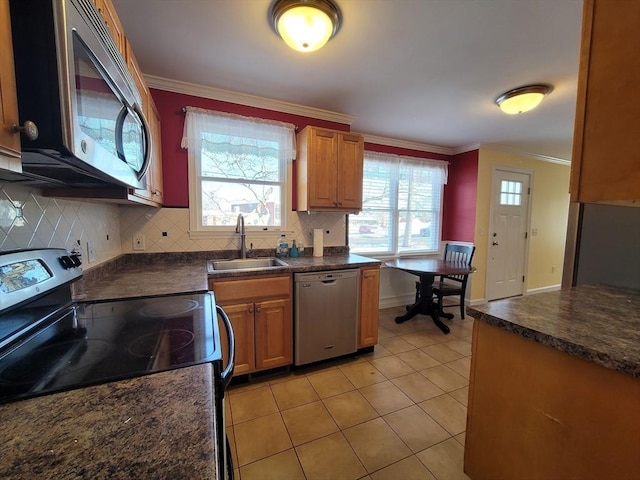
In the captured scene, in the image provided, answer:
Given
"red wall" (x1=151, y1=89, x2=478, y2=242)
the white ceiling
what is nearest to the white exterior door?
the white ceiling

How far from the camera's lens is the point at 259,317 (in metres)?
2.14

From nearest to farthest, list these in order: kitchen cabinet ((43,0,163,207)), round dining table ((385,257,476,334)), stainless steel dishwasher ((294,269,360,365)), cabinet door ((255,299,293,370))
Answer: kitchen cabinet ((43,0,163,207)) < cabinet door ((255,299,293,370)) < stainless steel dishwasher ((294,269,360,365)) < round dining table ((385,257,476,334))

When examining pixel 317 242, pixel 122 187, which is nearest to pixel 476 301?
pixel 317 242

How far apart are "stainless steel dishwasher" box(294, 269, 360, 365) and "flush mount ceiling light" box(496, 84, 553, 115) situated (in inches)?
79.8

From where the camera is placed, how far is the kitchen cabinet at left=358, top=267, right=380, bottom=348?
8.36ft

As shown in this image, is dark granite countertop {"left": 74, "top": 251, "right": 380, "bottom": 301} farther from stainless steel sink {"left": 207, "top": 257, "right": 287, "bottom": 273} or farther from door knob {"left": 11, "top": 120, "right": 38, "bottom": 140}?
door knob {"left": 11, "top": 120, "right": 38, "bottom": 140}

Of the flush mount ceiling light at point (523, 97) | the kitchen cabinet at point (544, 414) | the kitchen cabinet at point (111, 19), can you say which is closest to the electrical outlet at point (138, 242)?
the kitchen cabinet at point (111, 19)

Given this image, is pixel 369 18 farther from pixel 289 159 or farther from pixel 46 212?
pixel 46 212

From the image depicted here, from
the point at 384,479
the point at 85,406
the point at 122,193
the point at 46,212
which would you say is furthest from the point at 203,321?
the point at 384,479

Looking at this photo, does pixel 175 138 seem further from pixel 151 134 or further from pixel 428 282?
pixel 428 282

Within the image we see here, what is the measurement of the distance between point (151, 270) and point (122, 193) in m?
0.87

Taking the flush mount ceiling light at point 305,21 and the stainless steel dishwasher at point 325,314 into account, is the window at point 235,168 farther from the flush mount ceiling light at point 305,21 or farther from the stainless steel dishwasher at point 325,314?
the flush mount ceiling light at point 305,21

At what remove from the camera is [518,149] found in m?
4.19

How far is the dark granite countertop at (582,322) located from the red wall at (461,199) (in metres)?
2.81
